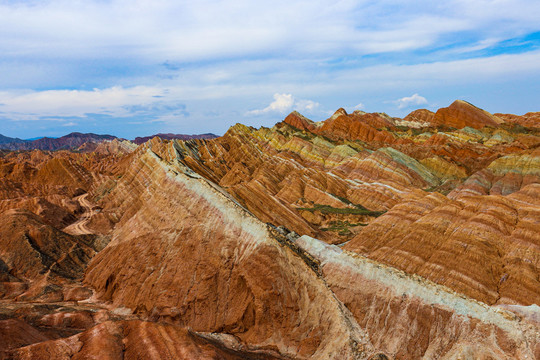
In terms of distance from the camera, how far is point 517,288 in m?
28.4

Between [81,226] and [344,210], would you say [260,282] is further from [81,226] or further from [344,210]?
[344,210]

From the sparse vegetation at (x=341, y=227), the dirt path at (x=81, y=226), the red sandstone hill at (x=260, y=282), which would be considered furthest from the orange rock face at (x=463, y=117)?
the dirt path at (x=81, y=226)

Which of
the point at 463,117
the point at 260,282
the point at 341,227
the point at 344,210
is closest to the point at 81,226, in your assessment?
the point at 341,227

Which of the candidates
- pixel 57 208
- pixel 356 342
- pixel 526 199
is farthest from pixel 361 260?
pixel 57 208

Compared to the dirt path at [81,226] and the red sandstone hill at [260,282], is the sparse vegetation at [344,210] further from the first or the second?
the dirt path at [81,226]

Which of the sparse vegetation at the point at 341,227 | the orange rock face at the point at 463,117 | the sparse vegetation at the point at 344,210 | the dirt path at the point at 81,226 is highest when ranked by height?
the orange rock face at the point at 463,117

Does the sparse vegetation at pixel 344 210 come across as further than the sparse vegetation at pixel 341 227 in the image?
Yes

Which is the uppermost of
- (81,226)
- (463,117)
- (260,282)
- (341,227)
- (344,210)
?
(463,117)

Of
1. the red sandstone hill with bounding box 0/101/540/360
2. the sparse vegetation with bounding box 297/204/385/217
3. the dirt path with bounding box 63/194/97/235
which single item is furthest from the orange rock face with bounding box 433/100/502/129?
the dirt path with bounding box 63/194/97/235

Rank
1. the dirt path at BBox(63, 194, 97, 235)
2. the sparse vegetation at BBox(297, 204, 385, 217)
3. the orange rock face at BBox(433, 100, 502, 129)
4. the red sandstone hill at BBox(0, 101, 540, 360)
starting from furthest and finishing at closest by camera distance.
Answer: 1. the orange rock face at BBox(433, 100, 502, 129)
2. the sparse vegetation at BBox(297, 204, 385, 217)
3. the dirt path at BBox(63, 194, 97, 235)
4. the red sandstone hill at BBox(0, 101, 540, 360)

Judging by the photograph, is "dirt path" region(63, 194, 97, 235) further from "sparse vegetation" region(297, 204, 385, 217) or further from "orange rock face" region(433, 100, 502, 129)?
"orange rock face" region(433, 100, 502, 129)

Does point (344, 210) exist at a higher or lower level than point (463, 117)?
lower

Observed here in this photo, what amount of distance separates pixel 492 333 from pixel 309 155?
98300 mm

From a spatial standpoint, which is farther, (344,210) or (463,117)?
(463,117)
